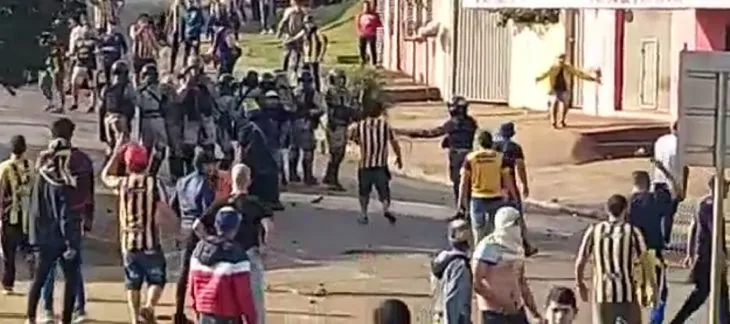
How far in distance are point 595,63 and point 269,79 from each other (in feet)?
30.5

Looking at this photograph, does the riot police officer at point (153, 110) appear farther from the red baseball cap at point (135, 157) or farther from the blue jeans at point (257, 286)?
the blue jeans at point (257, 286)

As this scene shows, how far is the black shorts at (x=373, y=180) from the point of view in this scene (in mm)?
22234

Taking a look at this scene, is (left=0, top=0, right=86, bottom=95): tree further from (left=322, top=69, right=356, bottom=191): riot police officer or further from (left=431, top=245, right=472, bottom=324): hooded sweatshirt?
(left=431, top=245, right=472, bottom=324): hooded sweatshirt

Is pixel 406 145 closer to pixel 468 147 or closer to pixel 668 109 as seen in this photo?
pixel 668 109

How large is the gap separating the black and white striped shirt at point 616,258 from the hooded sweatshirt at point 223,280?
2.53 metres

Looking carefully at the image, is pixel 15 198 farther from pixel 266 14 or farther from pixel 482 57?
pixel 266 14

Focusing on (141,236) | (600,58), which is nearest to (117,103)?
(141,236)

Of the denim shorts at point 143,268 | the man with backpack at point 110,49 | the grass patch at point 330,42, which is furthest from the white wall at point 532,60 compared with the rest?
the denim shorts at point 143,268

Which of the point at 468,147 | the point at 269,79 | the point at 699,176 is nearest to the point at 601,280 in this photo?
the point at 468,147

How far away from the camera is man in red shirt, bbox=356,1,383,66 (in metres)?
38.2

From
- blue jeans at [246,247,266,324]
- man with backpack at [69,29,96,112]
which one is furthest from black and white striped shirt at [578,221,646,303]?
man with backpack at [69,29,96,112]

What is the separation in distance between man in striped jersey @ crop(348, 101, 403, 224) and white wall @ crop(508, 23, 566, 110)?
1036cm

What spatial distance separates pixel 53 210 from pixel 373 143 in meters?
6.61

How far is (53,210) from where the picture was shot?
15789 mm
